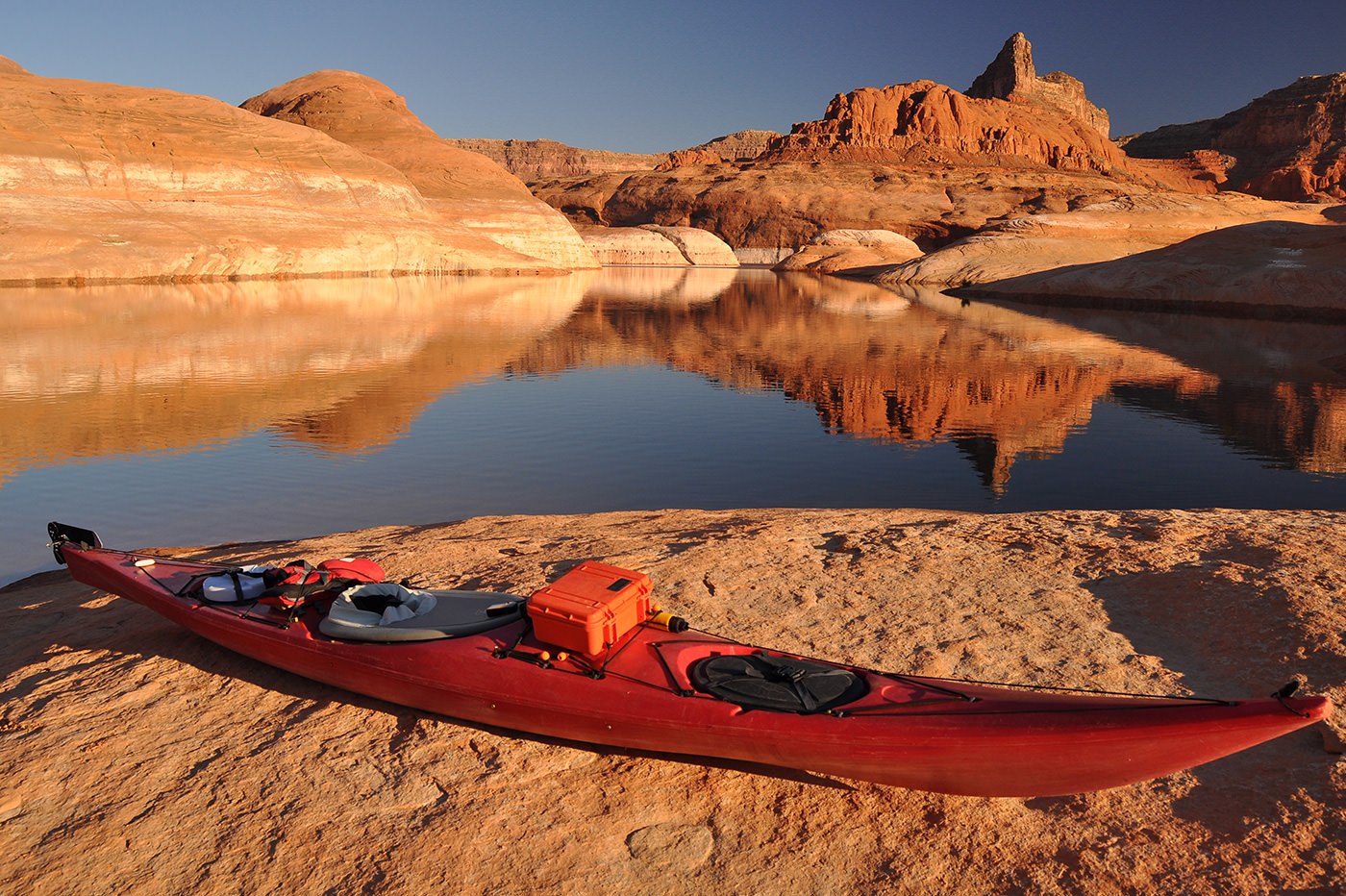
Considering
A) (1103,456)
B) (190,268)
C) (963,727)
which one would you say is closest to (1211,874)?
(963,727)

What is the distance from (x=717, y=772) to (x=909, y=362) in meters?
22.0

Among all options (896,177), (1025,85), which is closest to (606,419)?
(896,177)

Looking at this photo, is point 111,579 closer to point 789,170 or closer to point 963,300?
point 963,300

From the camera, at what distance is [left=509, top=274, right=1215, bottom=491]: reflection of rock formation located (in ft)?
57.7

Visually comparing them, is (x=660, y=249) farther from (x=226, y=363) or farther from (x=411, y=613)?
(x=411, y=613)

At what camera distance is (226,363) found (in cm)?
2236

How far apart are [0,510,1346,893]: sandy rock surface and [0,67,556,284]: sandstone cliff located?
51.1 meters

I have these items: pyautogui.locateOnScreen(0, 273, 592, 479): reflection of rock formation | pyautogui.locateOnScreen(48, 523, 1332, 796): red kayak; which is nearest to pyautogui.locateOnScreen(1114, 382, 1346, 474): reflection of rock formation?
pyautogui.locateOnScreen(48, 523, 1332, 796): red kayak

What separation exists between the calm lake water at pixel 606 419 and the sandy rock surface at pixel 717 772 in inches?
181

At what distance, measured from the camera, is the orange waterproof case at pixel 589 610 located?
4.86 metres

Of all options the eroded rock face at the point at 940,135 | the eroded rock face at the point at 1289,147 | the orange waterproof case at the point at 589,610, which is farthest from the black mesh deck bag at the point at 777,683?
the eroded rock face at the point at 940,135

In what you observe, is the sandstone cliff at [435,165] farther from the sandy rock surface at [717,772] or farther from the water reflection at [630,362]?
the sandy rock surface at [717,772]

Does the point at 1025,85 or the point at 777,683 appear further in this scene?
the point at 1025,85

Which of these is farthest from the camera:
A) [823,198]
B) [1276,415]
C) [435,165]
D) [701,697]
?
→ [823,198]
